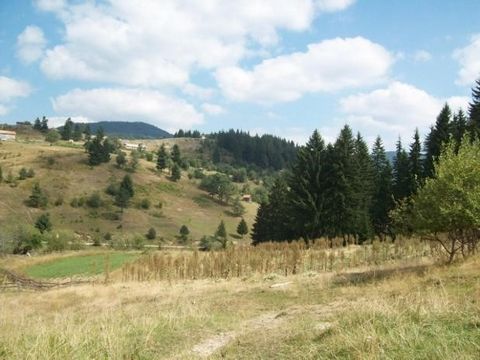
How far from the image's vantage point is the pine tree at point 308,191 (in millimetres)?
44312

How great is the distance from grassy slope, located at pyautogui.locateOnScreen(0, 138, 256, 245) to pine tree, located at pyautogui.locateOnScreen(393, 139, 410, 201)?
53.8 meters

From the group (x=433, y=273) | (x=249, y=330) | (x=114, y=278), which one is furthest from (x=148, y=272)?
(x=249, y=330)

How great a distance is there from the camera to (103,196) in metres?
110

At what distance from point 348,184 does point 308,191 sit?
12.0 ft

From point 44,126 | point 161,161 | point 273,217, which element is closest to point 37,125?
point 44,126

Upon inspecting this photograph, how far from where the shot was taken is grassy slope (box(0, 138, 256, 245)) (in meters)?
95.9

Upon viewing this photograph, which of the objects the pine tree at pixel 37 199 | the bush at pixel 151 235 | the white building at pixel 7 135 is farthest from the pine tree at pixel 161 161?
the white building at pixel 7 135

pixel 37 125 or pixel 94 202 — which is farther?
pixel 37 125

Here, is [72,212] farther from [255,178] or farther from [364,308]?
[364,308]

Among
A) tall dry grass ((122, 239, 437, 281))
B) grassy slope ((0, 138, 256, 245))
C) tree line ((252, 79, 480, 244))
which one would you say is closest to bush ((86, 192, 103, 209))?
grassy slope ((0, 138, 256, 245))

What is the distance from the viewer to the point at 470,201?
1730 centimetres

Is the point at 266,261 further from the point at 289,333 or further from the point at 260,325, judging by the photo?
the point at 289,333

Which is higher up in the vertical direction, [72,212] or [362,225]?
[362,225]

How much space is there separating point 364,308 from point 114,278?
25.2 meters
